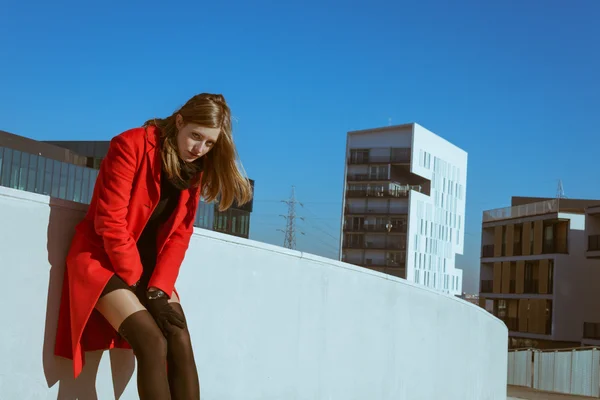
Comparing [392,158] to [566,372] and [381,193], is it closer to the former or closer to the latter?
[381,193]

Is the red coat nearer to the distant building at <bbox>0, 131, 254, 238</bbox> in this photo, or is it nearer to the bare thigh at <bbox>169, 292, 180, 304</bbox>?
the bare thigh at <bbox>169, 292, 180, 304</bbox>

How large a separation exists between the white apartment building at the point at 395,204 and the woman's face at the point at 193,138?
253 feet

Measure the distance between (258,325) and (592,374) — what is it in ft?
88.9

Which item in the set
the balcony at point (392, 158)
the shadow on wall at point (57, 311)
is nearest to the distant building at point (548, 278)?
the balcony at point (392, 158)

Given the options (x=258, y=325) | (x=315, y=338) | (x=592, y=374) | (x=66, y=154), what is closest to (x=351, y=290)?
(x=315, y=338)

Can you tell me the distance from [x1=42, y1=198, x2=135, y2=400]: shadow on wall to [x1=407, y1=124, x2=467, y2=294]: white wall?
253 feet

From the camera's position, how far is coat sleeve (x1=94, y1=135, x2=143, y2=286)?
3070mm

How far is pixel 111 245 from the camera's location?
3062 millimetres

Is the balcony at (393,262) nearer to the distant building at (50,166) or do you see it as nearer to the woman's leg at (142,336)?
the distant building at (50,166)

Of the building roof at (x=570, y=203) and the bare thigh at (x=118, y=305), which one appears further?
the building roof at (x=570, y=203)

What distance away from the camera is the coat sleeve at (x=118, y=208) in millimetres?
3070

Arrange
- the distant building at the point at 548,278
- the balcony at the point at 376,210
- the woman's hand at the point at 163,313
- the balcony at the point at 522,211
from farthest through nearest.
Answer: the balcony at the point at 376,210
the balcony at the point at 522,211
the distant building at the point at 548,278
the woman's hand at the point at 163,313

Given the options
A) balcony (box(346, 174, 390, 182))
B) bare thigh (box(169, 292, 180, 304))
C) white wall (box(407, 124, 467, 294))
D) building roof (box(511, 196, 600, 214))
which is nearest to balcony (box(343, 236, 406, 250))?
white wall (box(407, 124, 467, 294))

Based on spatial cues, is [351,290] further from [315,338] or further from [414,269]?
[414,269]
